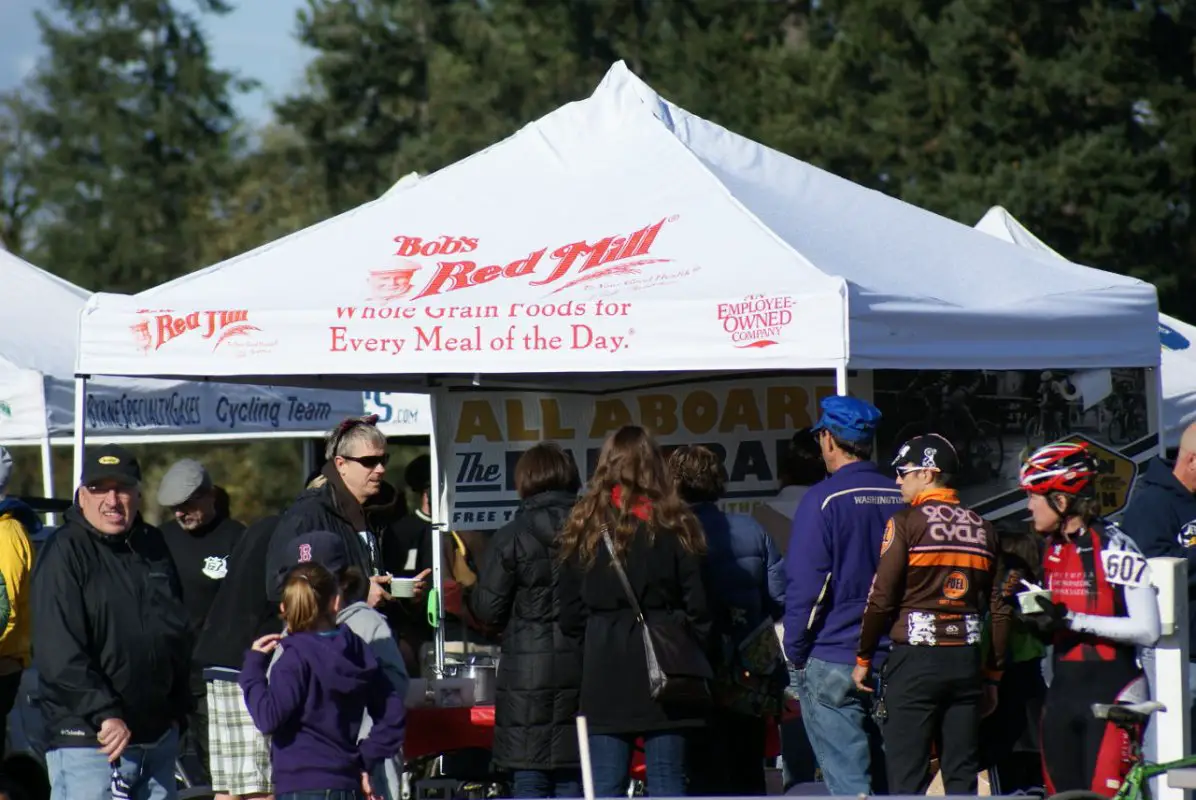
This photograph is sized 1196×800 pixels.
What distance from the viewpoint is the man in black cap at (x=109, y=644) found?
18.1 ft

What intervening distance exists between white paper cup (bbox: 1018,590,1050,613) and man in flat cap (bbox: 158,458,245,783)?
3.91 meters

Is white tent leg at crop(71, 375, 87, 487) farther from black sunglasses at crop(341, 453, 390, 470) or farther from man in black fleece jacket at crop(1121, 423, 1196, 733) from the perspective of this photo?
man in black fleece jacket at crop(1121, 423, 1196, 733)

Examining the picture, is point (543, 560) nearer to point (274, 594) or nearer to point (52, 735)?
point (274, 594)

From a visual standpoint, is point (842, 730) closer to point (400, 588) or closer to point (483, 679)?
point (483, 679)

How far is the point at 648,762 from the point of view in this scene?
5.92m

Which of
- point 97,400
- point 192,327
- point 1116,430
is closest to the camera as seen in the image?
point 192,327

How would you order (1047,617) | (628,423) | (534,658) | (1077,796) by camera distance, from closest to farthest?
(1077,796) → (1047,617) → (534,658) → (628,423)

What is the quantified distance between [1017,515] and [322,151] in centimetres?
2561

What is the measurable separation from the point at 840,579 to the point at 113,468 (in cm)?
242

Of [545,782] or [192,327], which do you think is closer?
[545,782]

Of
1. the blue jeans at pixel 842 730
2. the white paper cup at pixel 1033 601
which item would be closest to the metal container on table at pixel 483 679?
the blue jeans at pixel 842 730

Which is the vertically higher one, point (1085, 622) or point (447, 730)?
point (1085, 622)

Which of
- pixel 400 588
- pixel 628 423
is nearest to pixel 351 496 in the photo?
pixel 400 588

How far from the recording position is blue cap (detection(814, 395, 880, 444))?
20.2 feet
